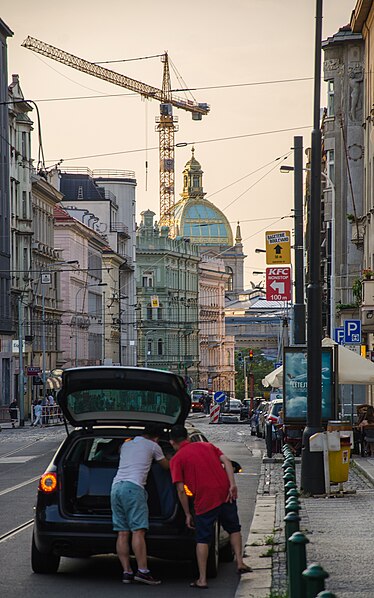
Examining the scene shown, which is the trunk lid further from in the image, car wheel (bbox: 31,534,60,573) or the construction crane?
the construction crane

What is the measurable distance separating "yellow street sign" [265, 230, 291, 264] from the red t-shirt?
27.8 metres

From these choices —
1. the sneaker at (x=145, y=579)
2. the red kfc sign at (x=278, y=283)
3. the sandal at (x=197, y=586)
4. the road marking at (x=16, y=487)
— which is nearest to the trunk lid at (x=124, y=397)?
the sneaker at (x=145, y=579)

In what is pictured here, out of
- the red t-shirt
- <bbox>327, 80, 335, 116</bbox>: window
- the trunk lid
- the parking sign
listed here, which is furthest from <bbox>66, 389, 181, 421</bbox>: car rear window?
<bbox>327, 80, 335, 116</bbox>: window

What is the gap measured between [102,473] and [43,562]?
3.26 ft

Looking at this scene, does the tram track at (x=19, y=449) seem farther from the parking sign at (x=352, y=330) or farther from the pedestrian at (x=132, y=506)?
the pedestrian at (x=132, y=506)

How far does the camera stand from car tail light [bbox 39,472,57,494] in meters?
13.6

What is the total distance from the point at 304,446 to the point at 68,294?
3474 inches

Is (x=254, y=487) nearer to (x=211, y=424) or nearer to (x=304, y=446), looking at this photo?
(x=304, y=446)

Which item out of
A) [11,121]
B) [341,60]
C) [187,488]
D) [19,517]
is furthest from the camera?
[11,121]

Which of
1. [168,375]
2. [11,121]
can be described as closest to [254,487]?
[168,375]

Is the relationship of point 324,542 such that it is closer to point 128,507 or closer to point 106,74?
point 128,507

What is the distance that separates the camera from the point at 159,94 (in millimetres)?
192875

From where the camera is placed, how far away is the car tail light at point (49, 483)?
13.6 metres

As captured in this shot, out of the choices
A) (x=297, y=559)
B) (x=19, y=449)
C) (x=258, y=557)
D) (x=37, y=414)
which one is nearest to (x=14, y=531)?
(x=258, y=557)
